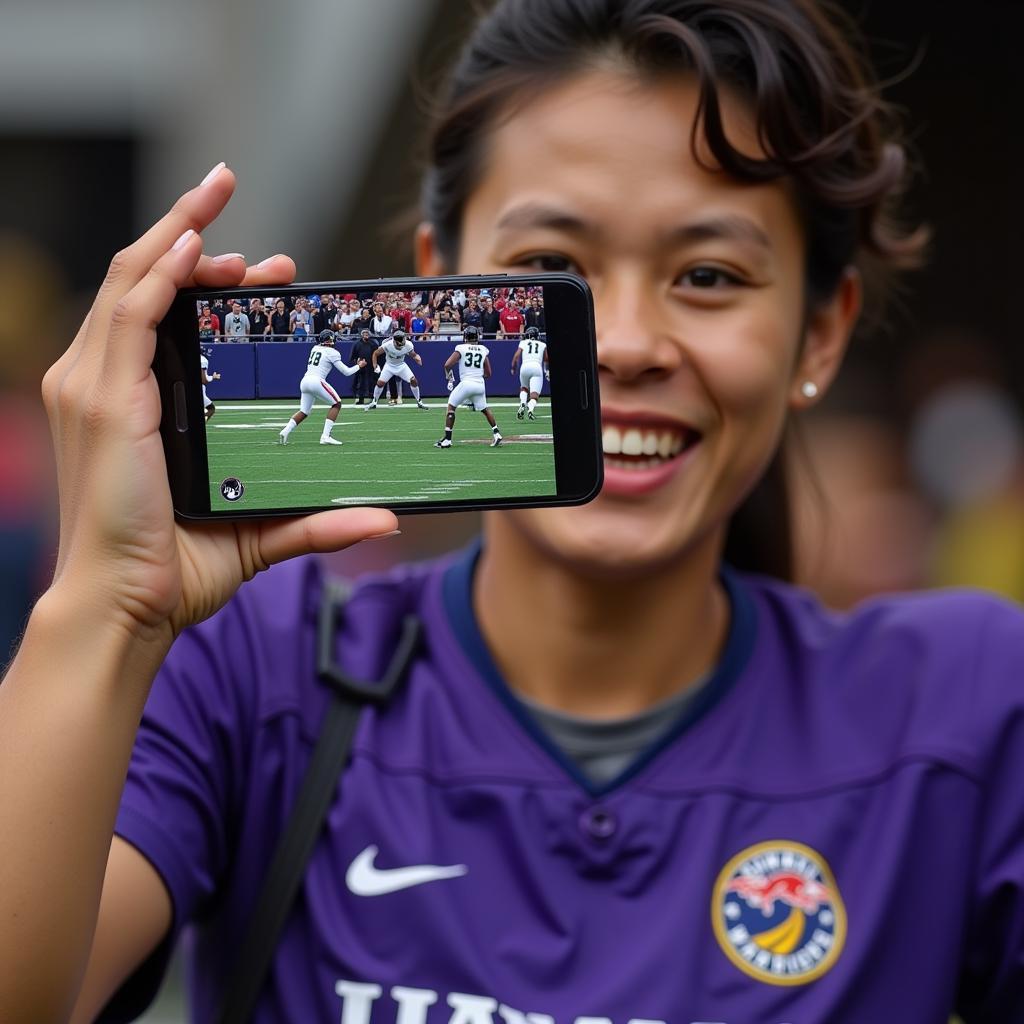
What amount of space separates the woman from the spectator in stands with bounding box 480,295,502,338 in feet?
0.73

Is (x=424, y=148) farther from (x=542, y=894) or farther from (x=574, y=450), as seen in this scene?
(x=542, y=894)

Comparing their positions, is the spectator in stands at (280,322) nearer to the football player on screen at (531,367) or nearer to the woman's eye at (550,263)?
the football player on screen at (531,367)

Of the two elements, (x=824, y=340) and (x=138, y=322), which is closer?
(x=138, y=322)

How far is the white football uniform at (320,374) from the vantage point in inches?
69.7

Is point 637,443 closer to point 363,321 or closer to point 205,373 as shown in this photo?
point 363,321

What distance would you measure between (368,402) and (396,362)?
0.18ft

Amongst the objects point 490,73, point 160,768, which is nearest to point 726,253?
point 490,73

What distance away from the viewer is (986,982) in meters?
2.14

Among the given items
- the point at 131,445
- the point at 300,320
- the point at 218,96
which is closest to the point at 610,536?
the point at 300,320

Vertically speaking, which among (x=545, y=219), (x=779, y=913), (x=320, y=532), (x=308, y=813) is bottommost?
(x=779, y=913)

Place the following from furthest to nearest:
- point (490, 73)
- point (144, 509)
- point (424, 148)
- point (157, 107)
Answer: point (157, 107) < point (424, 148) < point (490, 73) < point (144, 509)

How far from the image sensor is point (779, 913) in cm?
206

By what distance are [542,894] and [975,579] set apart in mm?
4366

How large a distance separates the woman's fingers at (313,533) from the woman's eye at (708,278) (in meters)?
0.68
